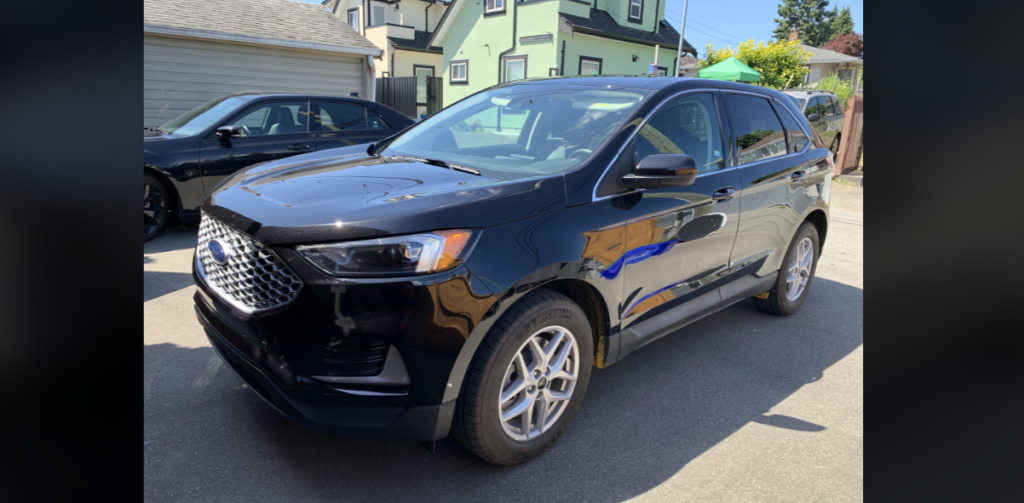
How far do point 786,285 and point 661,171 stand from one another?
238 cm

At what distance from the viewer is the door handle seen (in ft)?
11.7

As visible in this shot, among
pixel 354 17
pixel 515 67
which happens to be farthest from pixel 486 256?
pixel 354 17

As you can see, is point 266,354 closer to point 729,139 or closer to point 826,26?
point 729,139

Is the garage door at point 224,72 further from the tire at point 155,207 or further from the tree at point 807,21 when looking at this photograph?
the tree at point 807,21

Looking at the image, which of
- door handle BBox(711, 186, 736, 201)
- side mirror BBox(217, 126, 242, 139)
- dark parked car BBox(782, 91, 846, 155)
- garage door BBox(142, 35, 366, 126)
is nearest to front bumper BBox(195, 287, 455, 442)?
door handle BBox(711, 186, 736, 201)

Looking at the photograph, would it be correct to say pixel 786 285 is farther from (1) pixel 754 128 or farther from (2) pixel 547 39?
(2) pixel 547 39

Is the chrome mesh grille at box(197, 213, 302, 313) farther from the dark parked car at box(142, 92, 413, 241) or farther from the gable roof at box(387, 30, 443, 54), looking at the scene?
the gable roof at box(387, 30, 443, 54)

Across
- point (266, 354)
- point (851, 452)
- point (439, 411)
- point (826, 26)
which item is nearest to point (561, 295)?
point (439, 411)

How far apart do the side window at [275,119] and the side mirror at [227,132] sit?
0.75 feet

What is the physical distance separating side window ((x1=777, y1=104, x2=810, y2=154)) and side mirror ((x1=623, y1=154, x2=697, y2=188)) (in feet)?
6.51

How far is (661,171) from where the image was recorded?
2.94 m

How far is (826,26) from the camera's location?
249ft
